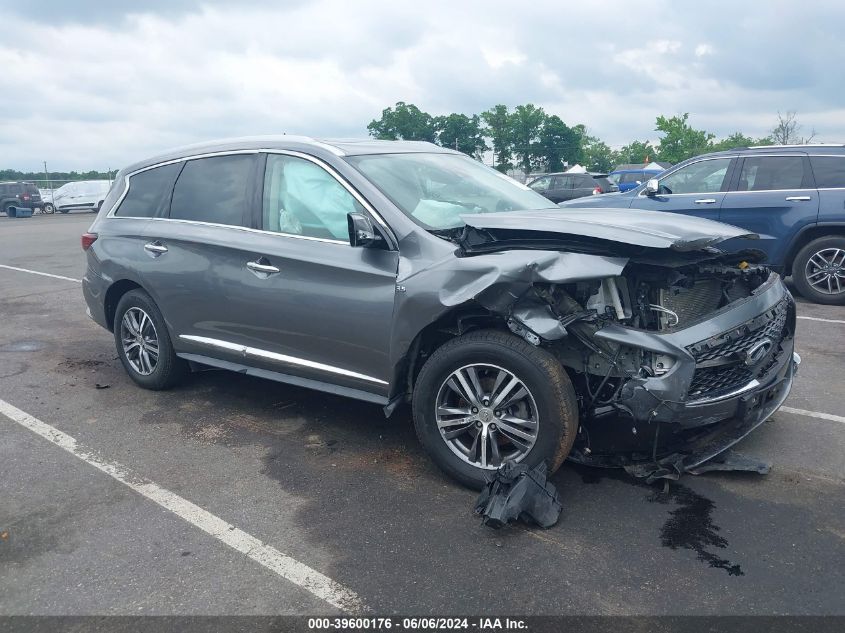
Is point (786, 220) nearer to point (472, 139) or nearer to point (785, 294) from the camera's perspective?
point (785, 294)

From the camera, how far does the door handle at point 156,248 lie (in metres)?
5.18

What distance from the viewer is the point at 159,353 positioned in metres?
5.41

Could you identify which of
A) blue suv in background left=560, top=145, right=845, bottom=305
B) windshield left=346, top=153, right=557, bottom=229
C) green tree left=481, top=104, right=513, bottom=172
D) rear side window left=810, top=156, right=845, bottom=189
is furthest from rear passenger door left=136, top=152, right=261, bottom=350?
green tree left=481, top=104, right=513, bottom=172

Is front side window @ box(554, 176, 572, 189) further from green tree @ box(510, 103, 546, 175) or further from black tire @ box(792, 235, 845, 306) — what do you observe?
green tree @ box(510, 103, 546, 175)

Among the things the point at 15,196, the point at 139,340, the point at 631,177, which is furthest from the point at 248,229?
the point at 15,196

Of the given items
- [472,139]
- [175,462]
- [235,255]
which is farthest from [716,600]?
[472,139]

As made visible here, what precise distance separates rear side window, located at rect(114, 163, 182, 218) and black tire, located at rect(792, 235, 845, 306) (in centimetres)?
706

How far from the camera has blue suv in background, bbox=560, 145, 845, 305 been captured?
8406mm

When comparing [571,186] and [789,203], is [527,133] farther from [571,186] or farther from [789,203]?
[789,203]

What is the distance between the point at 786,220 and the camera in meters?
8.54

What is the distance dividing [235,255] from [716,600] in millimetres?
3347

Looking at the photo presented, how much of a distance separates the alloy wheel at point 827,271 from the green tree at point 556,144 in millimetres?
70756

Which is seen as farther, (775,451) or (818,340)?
(818,340)

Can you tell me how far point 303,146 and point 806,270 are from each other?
663 centimetres
